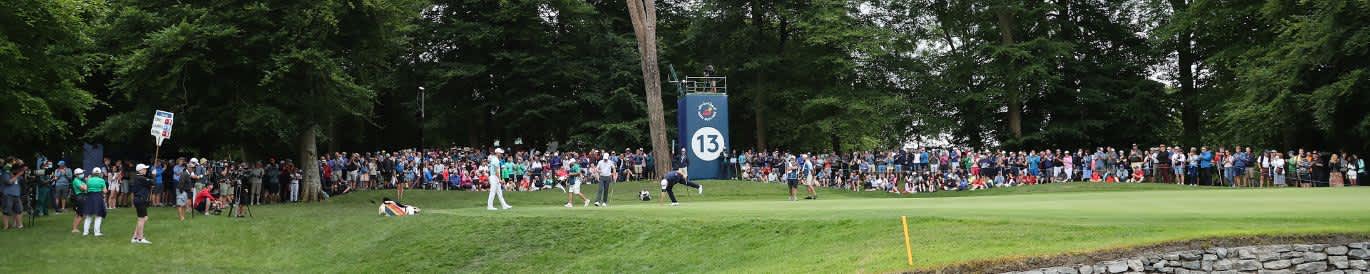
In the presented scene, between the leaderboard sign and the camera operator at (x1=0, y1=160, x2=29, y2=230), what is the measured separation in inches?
865

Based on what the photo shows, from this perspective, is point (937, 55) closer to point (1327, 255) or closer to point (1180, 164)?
point (1180, 164)

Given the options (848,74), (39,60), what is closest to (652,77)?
(848,74)

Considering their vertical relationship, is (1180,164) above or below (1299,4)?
below

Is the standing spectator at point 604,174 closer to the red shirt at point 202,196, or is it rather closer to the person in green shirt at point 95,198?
the red shirt at point 202,196

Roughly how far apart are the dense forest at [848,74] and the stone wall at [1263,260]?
78.0 ft

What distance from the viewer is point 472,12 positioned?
53656mm

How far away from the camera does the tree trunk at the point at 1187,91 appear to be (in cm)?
4831

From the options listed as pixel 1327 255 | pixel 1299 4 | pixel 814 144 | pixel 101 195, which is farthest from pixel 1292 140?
pixel 101 195

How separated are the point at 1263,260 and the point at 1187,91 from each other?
38438mm

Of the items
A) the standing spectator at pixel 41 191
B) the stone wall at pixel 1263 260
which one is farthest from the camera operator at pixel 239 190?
the stone wall at pixel 1263 260

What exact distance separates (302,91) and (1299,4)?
33793mm

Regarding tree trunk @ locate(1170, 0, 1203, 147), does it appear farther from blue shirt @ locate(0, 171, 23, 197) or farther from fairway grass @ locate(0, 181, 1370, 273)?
blue shirt @ locate(0, 171, 23, 197)

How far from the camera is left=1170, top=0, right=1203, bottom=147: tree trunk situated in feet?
159

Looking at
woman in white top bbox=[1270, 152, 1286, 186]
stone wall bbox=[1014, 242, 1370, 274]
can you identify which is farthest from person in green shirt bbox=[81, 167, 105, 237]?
woman in white top bbox=[1270, 152, 1286, 186]
